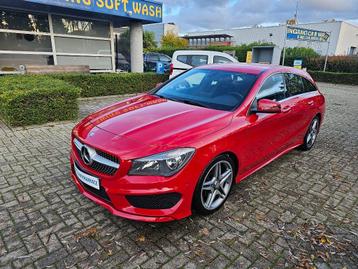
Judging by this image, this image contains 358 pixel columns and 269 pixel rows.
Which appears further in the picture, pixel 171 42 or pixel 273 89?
pixel 171 42

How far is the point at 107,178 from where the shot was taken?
2449 millimetres

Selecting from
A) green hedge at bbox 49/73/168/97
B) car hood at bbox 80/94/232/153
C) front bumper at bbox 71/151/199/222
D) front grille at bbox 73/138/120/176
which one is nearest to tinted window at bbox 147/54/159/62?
green hedge at bbox 49/73/168/97

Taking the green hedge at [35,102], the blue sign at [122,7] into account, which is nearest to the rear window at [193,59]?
the blue sign at [122,7]

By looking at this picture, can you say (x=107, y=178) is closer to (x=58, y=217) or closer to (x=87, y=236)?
(x=87, y=236)

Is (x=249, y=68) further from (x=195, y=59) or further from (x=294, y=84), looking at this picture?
(x=195, y=59)

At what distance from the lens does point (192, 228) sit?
2799mm

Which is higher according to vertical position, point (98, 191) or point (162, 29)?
point (162, 29)

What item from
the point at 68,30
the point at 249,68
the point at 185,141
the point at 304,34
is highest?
the point at 304,34

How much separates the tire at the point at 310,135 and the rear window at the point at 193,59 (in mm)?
6241

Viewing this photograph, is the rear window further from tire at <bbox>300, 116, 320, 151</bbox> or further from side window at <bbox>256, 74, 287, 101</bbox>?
side window at <bbox>256, 74, 287, 101</bbox>

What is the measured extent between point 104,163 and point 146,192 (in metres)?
0.48

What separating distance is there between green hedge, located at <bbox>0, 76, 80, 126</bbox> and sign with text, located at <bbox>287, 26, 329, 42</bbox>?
54.0ft

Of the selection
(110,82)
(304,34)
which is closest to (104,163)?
(110,82)

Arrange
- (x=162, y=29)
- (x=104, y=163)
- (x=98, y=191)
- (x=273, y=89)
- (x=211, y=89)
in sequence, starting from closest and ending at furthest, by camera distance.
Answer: (x=104, y=163) < (x=98, y=191) < (x=211, y=89) < (x=273, y=89) < (x=162, y=29)
